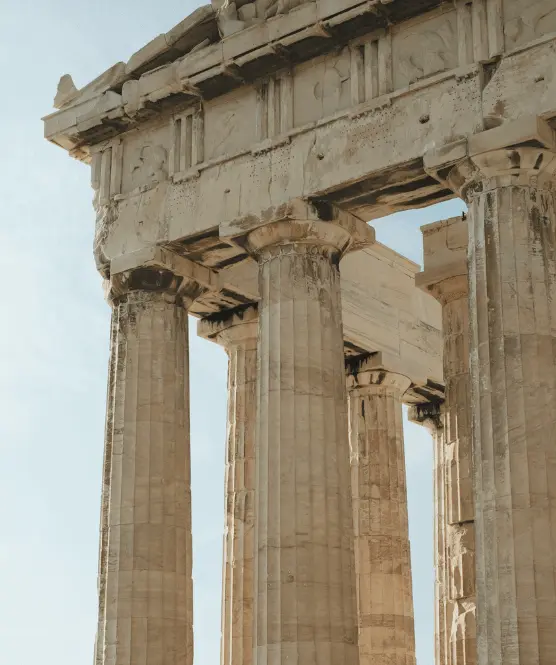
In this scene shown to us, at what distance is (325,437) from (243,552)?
8619mm

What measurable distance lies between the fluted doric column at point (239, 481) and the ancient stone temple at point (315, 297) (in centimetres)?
6

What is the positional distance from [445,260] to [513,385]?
11639 millimetres

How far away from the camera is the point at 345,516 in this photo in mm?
33688

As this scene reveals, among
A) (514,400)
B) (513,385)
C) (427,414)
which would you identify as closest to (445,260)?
(427,414)

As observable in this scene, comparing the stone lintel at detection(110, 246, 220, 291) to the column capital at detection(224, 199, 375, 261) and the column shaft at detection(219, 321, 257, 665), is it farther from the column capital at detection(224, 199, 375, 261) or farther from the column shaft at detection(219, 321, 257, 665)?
the column shaft at detection(219, 321, 257, 665)

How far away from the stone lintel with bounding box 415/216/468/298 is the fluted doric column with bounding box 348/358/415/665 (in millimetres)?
4699

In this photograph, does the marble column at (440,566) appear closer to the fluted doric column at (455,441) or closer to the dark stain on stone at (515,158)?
the fluted doric column at (455,441)

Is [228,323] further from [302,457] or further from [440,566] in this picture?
[302,457]

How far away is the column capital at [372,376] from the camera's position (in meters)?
45.8

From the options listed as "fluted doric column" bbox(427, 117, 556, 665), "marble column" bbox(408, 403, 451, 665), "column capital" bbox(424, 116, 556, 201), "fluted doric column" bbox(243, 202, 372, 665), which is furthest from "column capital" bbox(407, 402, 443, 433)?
"column capital" bbox(424, 116, 556, 201)

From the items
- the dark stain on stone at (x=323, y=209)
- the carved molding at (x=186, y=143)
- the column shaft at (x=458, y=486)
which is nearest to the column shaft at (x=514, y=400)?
the dark stain on stone at (x=323, y=209)

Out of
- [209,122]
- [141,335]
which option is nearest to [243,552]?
[141,335]

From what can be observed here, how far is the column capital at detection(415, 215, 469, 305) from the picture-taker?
1629 inches

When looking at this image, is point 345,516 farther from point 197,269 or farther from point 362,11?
point 362,11
